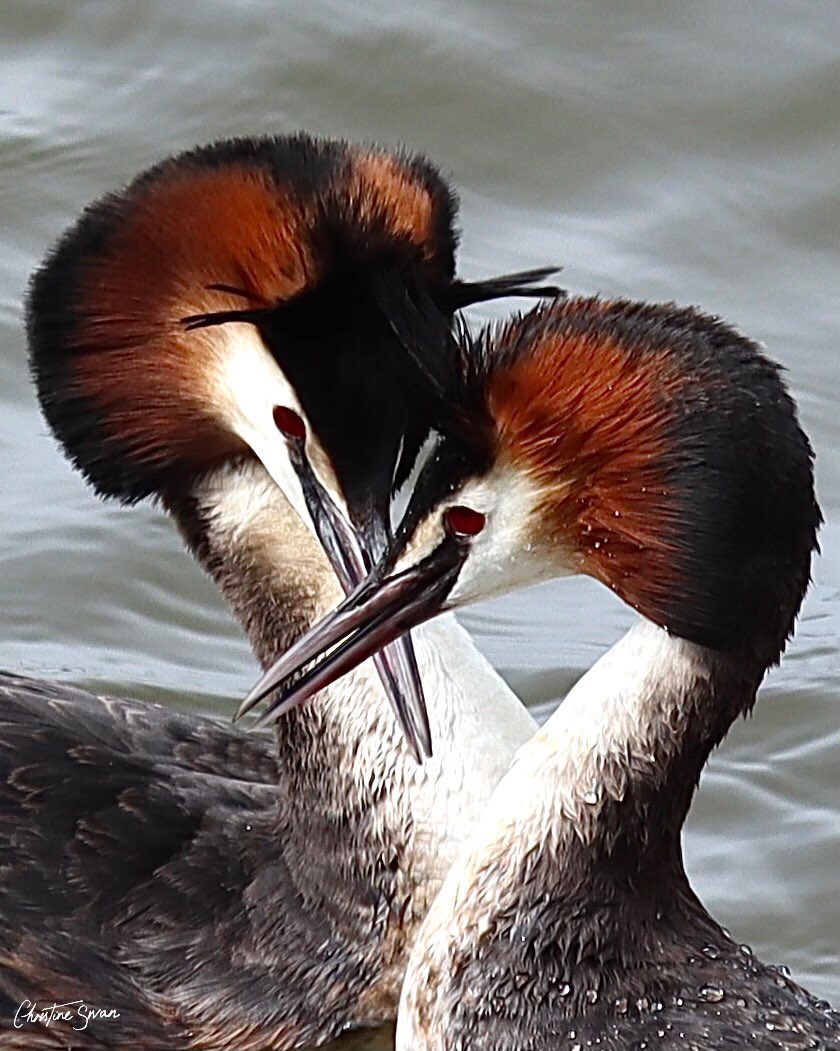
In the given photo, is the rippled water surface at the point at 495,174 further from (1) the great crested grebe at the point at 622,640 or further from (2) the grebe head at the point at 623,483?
(2) the grebe head at the point at 623,483

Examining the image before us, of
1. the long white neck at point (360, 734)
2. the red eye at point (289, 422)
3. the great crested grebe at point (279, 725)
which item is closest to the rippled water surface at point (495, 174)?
the long white neck at point (360, 734)

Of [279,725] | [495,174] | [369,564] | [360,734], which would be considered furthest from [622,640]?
[495,174]

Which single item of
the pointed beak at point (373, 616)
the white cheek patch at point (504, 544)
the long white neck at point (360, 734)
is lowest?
the long white neck at point (360, 734)

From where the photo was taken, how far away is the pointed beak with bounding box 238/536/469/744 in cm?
488

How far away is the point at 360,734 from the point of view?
5.74 meters

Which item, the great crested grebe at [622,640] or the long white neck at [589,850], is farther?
the long white neck at [589,850]

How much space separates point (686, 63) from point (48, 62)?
2.15 metres

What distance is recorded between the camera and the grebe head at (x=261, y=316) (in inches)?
215

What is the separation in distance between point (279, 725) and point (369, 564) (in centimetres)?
48

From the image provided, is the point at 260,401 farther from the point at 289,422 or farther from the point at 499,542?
the point at 499,542

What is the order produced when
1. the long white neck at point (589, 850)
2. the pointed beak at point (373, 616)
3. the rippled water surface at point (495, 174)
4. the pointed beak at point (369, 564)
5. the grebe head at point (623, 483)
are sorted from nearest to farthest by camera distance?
the grebe head at point (623, 483)
the long white neck at point (589, 850)
the pointed beak at point (373, 616)
the pointed beak at point (369, 564)
the rippled water surface at point (495, 174)

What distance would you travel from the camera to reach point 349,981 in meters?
5.58

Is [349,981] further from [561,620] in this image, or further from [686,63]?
[686,63]

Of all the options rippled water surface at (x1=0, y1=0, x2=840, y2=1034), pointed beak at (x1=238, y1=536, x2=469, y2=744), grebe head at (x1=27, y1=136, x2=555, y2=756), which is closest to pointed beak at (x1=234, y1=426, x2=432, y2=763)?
grebe head at (x1=27, y1=136, x2=555, y2=756)
